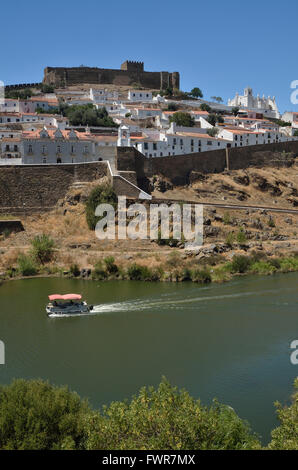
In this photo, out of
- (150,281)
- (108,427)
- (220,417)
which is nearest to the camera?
(108,427)

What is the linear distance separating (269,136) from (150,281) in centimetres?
3125

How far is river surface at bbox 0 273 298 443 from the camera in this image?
48.0 feet

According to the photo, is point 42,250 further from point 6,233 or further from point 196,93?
point 196,93

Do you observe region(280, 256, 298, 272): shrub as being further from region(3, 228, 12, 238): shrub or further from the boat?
region(3, 228, 12, 238): shrub

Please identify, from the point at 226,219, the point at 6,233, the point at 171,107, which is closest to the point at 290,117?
the point at 171,107

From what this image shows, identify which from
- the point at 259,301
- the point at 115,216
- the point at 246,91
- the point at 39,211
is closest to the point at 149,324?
the point at 259,301

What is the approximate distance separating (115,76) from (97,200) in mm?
47991

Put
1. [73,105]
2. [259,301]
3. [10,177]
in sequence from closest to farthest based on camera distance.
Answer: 1. [259,301]
2. [10,177]
3. [73,105]

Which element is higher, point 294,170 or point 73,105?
point 73,105

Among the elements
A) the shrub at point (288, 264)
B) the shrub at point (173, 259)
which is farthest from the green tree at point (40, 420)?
the shrub at point (288, 264)

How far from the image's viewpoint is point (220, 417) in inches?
426

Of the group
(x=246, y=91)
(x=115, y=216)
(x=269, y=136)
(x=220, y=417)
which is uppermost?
(x=246, y=91)

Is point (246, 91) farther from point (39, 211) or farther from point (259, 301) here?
point (259, 301)

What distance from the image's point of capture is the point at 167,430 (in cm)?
959
